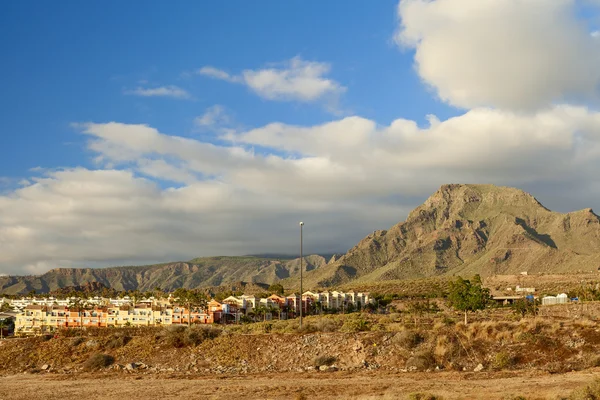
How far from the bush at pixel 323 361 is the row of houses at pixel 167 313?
2855 inches

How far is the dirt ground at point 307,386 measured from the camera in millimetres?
28062

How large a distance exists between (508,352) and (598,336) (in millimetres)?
6596

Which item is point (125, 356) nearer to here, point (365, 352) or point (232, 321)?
point (365, 352)

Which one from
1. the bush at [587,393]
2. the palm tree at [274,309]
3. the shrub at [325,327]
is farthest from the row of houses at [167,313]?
the bush at [587,393]

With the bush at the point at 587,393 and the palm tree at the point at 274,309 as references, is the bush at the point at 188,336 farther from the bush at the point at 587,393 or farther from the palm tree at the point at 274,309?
the palm tree at the point at 274,309

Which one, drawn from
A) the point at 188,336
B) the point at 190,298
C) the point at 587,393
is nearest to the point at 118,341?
the point at 188,336

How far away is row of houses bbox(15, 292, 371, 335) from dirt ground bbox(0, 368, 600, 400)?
73.9 m

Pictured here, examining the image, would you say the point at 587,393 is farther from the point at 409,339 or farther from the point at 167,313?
the point at 167,313

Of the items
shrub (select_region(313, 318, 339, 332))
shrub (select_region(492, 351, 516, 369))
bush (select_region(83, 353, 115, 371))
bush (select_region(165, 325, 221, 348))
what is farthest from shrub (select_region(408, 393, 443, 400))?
bush (select_region(83, 353, 115, 371))

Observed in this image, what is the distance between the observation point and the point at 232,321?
11512 centimetres

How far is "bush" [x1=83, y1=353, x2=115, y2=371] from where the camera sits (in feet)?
143

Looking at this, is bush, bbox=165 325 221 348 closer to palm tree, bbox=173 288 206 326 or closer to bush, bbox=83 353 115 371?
bush, bbox=83 353 115 371

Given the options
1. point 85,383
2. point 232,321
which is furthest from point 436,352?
point 232,321

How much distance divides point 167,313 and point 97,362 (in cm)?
7448
